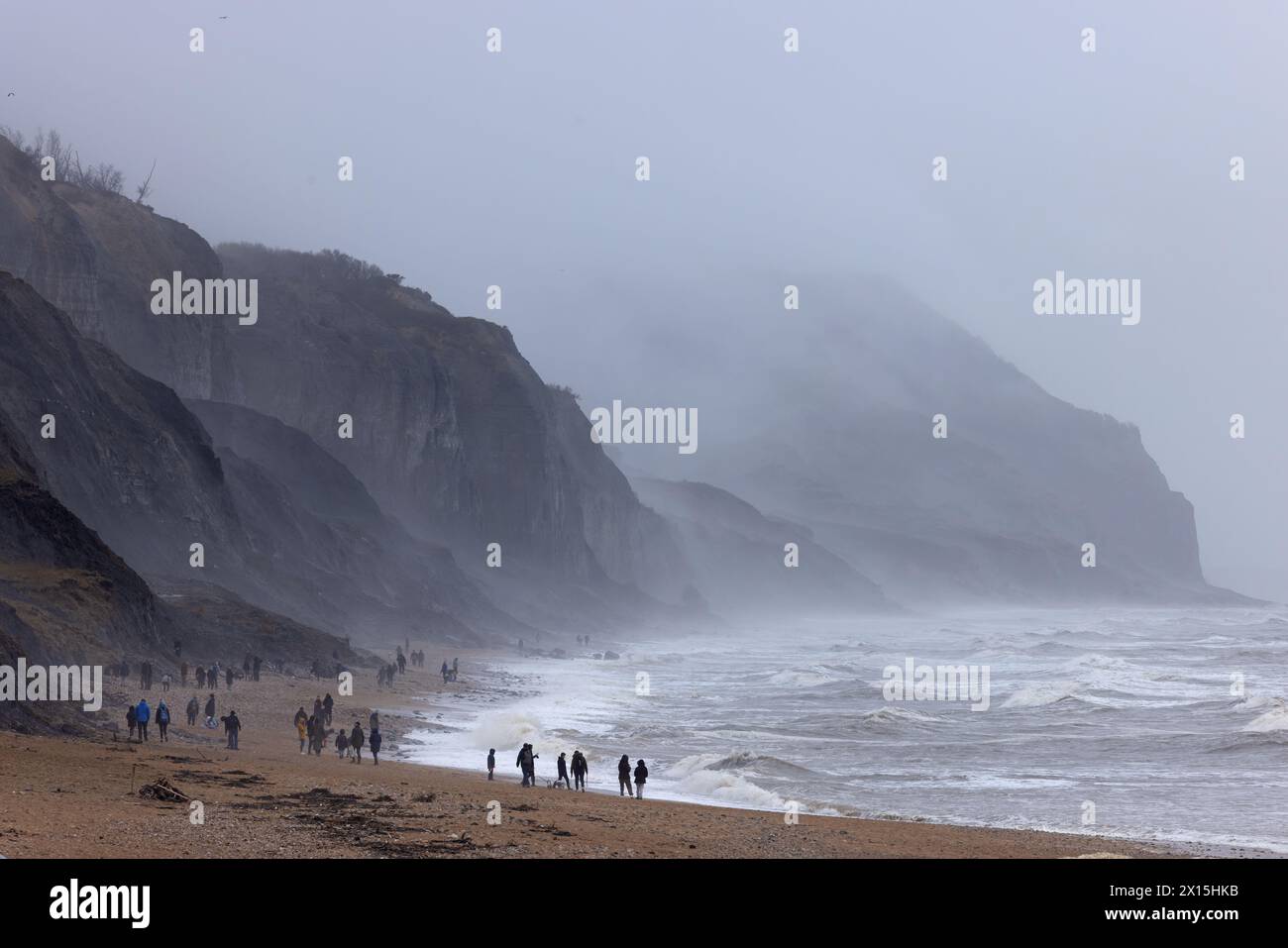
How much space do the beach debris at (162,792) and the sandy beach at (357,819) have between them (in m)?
0.28

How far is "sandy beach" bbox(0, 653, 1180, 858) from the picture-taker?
14.9 m

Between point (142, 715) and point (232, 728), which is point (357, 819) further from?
point (232, 728)

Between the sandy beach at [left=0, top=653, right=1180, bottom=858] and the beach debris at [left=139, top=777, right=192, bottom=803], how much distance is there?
28 centimetres

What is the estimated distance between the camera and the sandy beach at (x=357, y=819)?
587 inches

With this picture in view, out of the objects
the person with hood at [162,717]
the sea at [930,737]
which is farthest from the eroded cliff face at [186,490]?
the person with hood at [162,717]

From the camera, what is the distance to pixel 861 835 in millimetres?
20469

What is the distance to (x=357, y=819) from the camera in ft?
58.7

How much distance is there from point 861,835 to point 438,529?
84.2m

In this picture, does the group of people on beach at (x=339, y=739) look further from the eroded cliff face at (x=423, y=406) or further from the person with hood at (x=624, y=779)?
the eroded cliff face at (x=423, y=406)

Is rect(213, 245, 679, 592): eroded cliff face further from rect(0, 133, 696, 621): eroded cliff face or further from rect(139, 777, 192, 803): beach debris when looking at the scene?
rect(139, 777, 192, 803): beach debris
